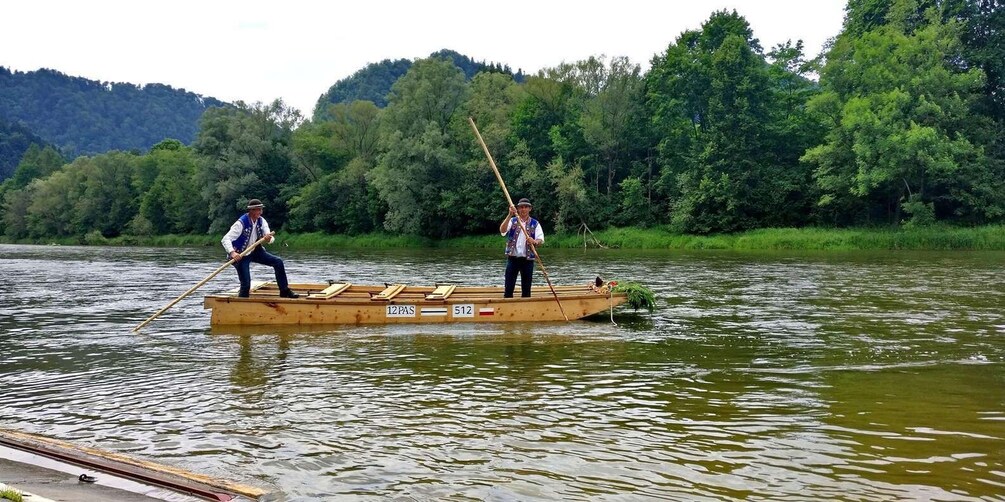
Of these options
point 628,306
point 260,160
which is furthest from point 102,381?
point 260,160

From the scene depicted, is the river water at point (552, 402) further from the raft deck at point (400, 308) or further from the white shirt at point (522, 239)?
the white shirt at point (522, 239)

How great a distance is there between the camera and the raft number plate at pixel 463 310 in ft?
50.3

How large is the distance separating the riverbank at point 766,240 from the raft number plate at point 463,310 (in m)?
35.7

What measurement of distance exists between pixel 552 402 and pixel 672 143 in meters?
57.7

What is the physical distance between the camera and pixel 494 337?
13539 millimetres

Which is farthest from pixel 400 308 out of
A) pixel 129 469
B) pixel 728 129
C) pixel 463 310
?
pixel 728 129

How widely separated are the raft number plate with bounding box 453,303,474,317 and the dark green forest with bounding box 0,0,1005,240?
40294 mm

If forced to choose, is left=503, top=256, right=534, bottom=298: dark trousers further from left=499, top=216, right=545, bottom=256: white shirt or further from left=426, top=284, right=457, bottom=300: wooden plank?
left=426, top=284, right=457, bottom=300: wooden plank

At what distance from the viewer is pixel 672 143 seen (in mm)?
63500

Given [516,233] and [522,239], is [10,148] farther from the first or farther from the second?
[522,239]

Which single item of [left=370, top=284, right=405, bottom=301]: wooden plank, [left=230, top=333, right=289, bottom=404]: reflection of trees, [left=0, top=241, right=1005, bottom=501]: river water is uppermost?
[left=370, top=284, right=405, bottom=301]: wooden plank

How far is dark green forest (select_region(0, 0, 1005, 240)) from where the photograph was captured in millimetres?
48531

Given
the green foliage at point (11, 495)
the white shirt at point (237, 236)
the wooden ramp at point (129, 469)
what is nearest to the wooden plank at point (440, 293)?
the white shirt at point (237, 236)

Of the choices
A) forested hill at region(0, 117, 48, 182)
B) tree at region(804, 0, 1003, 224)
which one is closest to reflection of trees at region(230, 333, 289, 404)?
tree at region(804, 0, 1003, 224)
